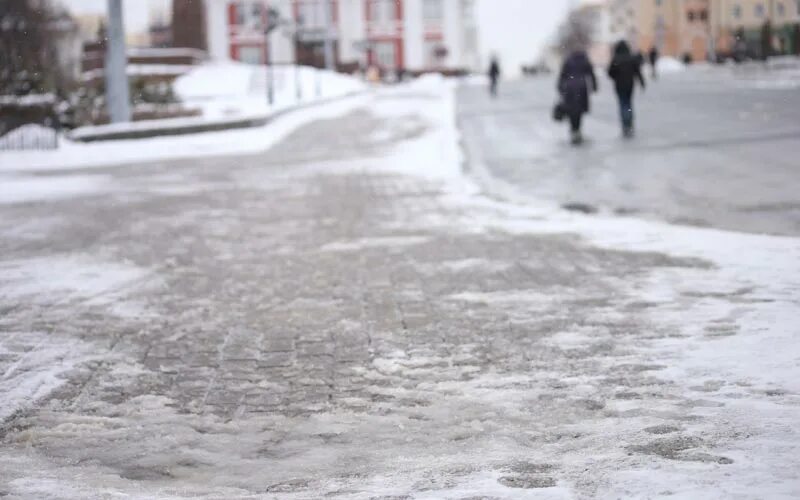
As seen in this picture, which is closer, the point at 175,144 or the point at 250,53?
the point at 175,144

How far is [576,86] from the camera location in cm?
1877

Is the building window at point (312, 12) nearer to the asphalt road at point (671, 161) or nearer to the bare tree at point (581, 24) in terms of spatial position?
the asphalt road at point (671, 161)

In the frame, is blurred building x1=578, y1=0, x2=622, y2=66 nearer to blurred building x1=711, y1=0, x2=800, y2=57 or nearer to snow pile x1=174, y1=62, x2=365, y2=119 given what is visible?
blurred building x1=711, y1=0, x2=800, y2=57

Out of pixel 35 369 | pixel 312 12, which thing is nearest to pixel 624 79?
pixel 35 369

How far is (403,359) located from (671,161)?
9979mm

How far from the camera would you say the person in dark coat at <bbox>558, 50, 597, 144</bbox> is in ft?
61.4

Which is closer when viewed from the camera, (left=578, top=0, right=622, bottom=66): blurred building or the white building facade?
the white building facade

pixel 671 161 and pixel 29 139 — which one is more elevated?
pixel 29 139

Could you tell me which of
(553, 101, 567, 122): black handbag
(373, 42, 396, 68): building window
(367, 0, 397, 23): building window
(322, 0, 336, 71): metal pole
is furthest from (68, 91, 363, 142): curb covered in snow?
(373, 42, 396, 68): building window

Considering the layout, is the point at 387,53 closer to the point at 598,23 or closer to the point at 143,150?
the point at 143,150

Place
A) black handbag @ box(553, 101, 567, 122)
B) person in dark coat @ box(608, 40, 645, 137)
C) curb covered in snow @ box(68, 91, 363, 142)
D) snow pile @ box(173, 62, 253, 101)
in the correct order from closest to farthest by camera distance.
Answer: black handbag @ box(553, 101, 567, 122), person in dark coat @ box(608, 40, 645, 137), curb covered in snow @ box(68, 91, 363, 142), snow pile @ box(173, 62, 253, 101)

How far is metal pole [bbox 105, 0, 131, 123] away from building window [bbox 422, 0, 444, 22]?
200 ft

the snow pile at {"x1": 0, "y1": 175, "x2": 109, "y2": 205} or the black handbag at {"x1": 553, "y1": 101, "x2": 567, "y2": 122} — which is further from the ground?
the black handbag at {"x1": 553, "y1": 101, "x2": 567, "y2": 122}

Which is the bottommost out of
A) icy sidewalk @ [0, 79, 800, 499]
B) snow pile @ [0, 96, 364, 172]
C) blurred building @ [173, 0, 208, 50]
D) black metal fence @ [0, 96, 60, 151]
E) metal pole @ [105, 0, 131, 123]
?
snow pile @ [0, 96, 364, 172]
